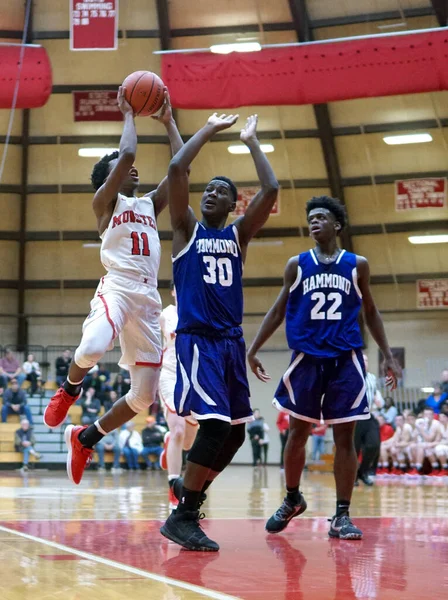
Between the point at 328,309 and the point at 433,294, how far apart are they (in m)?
22.8

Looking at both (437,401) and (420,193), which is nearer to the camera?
(437,401)

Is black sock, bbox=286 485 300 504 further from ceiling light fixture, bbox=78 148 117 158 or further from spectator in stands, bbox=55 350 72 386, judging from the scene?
ceiling light fixture, bbox=78 148 117 158

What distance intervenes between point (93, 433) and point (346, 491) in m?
1.64

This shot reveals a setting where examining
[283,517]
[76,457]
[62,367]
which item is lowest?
[283,517]

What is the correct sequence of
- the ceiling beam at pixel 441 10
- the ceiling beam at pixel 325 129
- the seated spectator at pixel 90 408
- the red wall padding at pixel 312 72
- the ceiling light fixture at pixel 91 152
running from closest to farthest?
the red wall padding at pixel 312 72 < the ceiling beam at pixel 441 10 < the seated spectator at pixel 90 408 < the ceiling beam at pixel 325 129 < the ceiling light fixture at pixel 91 152

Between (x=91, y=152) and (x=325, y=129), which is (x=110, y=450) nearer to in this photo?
(x=91, y=152)

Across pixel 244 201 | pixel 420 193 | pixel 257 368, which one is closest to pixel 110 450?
pixel 244 201

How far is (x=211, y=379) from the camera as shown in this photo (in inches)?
196

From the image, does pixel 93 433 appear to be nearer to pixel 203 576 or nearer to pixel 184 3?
pixel 203 576

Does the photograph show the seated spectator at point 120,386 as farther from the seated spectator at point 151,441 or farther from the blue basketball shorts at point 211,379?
the blue basketball shorts at point 211,379

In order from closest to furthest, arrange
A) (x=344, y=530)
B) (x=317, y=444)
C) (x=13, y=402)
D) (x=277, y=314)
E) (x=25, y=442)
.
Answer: (x=344, y=530)
(x=277, y=314)
(x=25, y=442)
(x=13, y=402)
(x=317, y=444)

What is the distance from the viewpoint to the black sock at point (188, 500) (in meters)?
5.04

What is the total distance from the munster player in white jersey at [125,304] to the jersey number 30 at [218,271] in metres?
0.90

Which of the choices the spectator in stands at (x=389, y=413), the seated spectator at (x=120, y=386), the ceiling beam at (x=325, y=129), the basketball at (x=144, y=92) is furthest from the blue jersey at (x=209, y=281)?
the seated spectator at (x=120, y=386)
